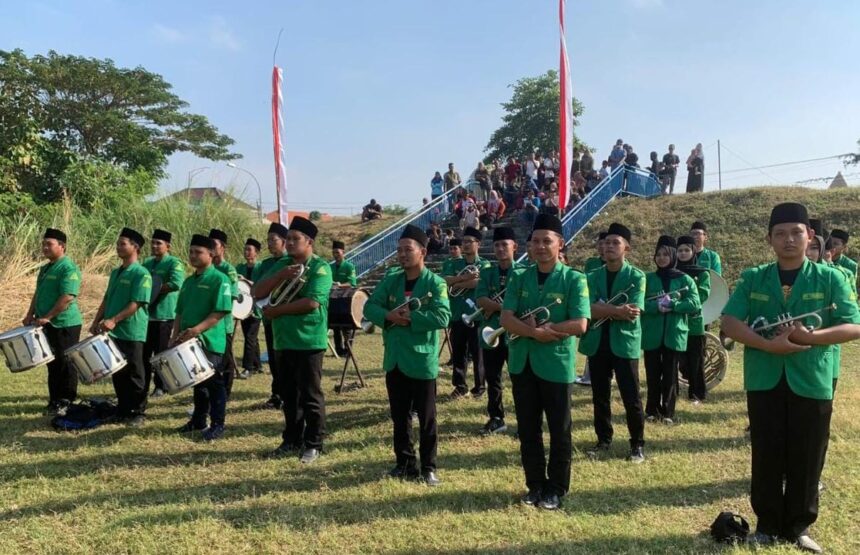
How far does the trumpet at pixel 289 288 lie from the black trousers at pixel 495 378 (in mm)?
2382

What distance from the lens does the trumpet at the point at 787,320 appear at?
3787 mm

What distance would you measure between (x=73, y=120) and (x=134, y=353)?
2704cm

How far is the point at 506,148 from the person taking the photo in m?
47.5

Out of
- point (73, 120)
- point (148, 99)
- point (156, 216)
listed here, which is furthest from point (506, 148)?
point (156, 216)

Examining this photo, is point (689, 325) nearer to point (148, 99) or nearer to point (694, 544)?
point (694, 544)

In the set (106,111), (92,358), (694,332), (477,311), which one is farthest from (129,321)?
(106,111)

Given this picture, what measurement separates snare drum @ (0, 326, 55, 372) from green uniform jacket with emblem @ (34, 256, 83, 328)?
0.53 metres

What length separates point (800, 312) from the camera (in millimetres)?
3900

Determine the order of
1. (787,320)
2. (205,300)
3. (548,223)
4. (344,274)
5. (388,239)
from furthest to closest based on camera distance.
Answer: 1. (388,239)
2. (344,274)
3. (205,300)
4. (548,223)
5. (787,320)

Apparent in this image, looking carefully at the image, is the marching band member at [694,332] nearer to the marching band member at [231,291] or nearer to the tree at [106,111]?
the marching band member at [231,291]

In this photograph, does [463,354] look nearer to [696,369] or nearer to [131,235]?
[696,369]

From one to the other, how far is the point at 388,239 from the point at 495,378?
1576 centimetres

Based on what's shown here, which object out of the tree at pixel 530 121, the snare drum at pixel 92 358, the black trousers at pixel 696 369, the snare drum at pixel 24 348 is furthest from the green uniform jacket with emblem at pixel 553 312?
the tree at pixel 530 121

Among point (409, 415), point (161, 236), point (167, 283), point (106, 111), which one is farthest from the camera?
point (106, 111)
